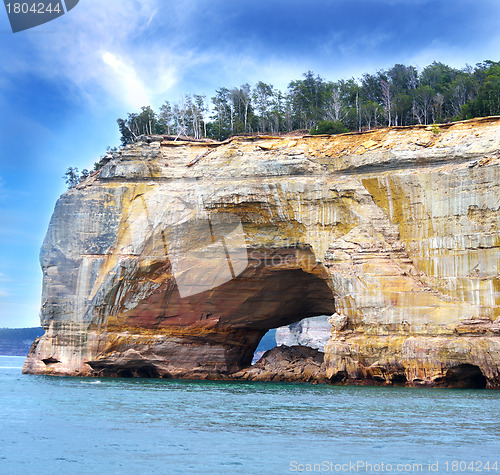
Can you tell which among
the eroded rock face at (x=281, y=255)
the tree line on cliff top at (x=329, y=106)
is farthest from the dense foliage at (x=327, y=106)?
the eroded rock face at (x=281, y=255)

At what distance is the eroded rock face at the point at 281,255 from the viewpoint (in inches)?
1046

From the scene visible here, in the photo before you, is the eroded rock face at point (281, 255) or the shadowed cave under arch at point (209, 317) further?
the shadowed cave under arch at point (209, 317)

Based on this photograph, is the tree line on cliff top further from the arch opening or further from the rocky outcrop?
the rocky outcrop

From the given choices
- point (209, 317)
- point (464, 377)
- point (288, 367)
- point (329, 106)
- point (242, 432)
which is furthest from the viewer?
point (329, 106)

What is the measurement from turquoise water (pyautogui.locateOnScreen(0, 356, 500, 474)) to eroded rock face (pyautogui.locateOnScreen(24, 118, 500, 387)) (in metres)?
5.13

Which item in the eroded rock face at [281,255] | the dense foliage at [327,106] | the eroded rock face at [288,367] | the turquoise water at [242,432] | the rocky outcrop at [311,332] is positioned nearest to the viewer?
the turquoise water at [242,432]

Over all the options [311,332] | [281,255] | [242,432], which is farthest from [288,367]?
[311,332]

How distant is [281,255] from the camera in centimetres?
3166

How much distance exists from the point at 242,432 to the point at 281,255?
59.3 feet

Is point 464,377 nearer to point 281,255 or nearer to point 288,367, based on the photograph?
point 281,255

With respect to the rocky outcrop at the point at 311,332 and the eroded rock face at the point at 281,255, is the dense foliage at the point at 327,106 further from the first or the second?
the rocky outcrop at the point at 311,332

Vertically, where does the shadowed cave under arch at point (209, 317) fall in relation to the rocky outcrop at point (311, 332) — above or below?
above

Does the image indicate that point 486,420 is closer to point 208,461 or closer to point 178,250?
point 208,461

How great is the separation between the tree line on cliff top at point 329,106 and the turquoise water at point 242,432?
2471 cm
